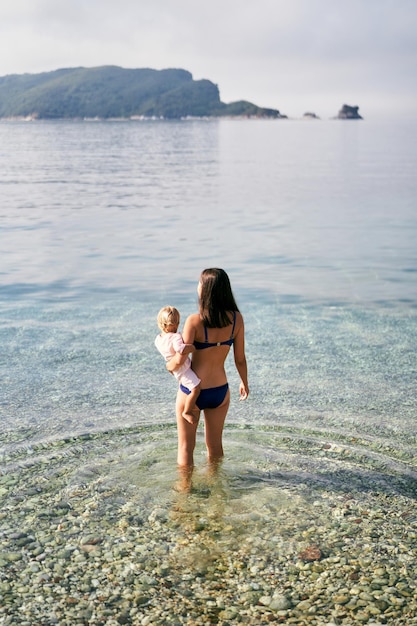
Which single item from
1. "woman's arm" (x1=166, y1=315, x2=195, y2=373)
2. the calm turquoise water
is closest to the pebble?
the calm turquoise water

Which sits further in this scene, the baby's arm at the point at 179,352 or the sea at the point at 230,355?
the sea at the point at 230,355

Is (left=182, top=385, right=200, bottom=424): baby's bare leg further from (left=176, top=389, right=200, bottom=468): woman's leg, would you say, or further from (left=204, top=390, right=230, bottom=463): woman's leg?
(left=204, top=390, right=230, bottom=463): woman's leg

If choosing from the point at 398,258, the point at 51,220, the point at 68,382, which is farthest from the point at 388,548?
the point at 51,220

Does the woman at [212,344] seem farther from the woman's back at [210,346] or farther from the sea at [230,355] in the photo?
the sea at [230,355]

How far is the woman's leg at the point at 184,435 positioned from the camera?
20.2ft

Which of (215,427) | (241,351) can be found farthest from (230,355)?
(241,351)

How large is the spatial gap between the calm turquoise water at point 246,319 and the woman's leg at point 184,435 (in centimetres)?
27

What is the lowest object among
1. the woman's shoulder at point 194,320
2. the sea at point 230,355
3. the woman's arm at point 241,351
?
the sea at point 230,355

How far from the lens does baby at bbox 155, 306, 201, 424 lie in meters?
5.70

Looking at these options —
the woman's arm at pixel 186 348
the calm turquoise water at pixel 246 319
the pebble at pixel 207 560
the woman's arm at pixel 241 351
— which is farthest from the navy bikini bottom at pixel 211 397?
the calm turquoise water at pixel 246 319

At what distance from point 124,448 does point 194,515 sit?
1731 millimetres

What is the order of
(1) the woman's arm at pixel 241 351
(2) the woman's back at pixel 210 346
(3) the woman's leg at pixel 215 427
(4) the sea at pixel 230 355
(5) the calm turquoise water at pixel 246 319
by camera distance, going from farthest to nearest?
(5) the calm turquoise water at pixel 246 319
(4) the sea at pixel 230 355
(3) the woman's leg at pixel 215 427
(1) the woman's arm at pixel 241 351
(2) the woman's back at pixel 210 346

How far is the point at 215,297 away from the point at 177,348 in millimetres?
532

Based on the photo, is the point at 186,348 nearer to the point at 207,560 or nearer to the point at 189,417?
the point at 189,417
